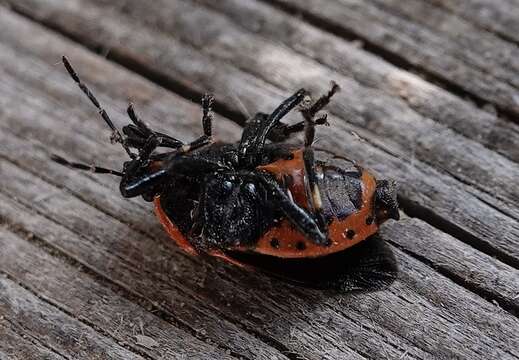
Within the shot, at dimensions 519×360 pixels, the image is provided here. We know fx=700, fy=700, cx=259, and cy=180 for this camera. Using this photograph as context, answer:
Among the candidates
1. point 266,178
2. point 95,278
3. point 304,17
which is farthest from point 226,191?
point 304,17

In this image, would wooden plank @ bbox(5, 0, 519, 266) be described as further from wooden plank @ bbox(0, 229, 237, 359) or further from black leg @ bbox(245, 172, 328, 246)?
wooden plank @ bbox(0, 229, 237, 359)

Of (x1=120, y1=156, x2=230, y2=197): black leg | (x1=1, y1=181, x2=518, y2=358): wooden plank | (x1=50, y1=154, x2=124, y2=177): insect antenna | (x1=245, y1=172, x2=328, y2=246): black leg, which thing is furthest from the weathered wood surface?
(x1=245, y1=172, x2=328, y2=246): black leg

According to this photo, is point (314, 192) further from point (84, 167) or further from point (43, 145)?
point (43, 145)

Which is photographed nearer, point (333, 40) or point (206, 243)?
point (206, 243)

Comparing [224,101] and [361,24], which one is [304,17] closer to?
[361,24]

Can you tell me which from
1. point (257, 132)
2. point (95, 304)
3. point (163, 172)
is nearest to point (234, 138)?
point (257, 132)

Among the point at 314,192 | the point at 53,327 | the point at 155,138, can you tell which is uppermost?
the point at 314,192
